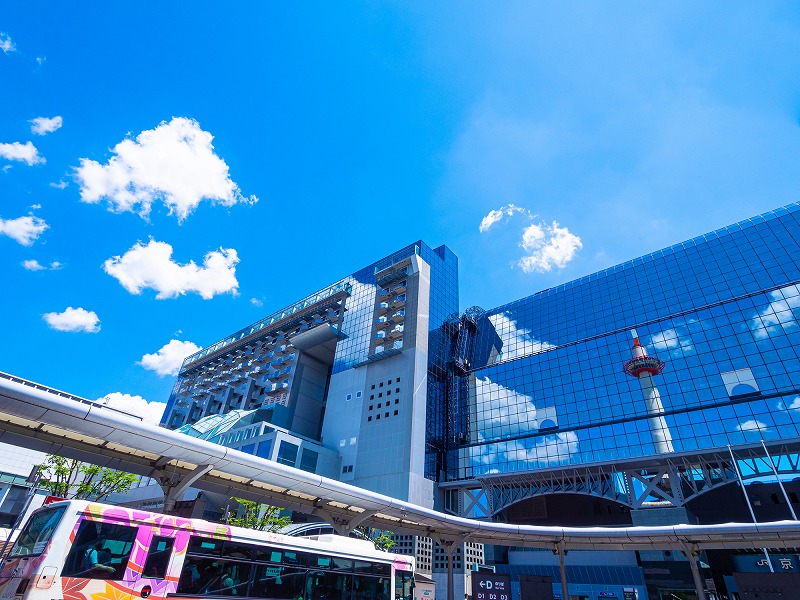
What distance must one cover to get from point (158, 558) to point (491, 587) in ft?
71.8

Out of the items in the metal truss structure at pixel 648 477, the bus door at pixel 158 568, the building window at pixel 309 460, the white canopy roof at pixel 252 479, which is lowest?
the bus door at pixel 158 568

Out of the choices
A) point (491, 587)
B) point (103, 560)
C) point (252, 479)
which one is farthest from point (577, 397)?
point (103, 560)

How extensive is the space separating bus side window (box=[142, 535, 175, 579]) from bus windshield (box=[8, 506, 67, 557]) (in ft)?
7.76

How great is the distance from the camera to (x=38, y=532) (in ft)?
38.0

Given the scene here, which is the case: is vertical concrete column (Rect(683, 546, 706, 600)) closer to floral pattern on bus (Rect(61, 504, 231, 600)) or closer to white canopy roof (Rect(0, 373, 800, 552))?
white canopy roof (Rect(0, 373, 800, 552))

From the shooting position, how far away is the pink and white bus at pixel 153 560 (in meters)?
10.9

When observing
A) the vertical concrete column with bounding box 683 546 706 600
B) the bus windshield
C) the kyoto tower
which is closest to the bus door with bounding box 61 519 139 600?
the bus windshield

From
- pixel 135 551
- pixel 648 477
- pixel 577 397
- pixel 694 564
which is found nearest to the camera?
pixel 135 551

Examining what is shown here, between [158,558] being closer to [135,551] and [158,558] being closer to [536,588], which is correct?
[135,551]

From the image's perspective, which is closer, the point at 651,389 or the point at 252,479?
the point at 252,479

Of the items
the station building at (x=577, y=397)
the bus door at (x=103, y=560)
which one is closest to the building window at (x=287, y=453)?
the station building at (x=577, y=397)

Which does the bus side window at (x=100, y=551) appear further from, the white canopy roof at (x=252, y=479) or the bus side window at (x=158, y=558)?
the white canopy roof at (x=252, y=479)

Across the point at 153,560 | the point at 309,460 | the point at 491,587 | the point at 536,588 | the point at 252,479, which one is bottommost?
the point at 153,560

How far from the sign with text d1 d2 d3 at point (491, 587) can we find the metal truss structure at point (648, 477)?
30426mm
